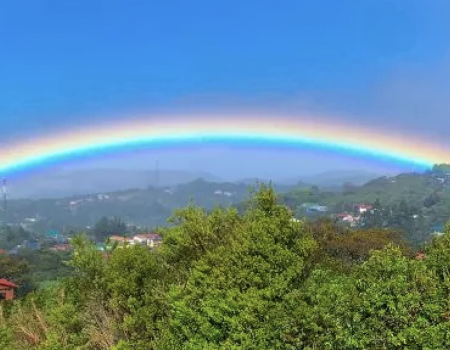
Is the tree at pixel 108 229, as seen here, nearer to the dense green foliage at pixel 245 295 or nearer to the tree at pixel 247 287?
the dense green foliage at pixel 245 295

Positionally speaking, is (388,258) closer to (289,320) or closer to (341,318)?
(341,318)

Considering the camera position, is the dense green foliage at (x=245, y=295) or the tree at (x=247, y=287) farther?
the tree at (x=247, y=287)

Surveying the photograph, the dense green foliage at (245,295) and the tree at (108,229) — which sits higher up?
the dense green foliage at (245,295)

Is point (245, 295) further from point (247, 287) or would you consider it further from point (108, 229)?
point (108, 229)

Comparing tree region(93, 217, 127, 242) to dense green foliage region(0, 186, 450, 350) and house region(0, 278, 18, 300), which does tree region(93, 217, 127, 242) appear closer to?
house region(0, 278, 18, 300)

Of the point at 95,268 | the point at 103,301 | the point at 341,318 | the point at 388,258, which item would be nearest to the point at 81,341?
the point at 103,301

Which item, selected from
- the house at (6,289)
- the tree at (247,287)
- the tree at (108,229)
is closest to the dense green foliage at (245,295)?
the tree at (247,287)

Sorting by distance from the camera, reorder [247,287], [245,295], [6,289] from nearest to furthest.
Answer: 1. [245,295]
2. [247,287]
3. [6,289]

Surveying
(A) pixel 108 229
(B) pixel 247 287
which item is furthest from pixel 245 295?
(A) pixel 108 229

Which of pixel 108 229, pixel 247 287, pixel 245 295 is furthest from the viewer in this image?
pixel 108 229
